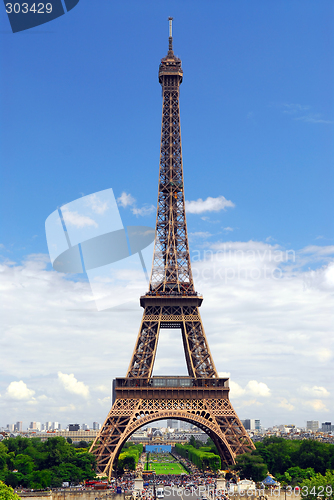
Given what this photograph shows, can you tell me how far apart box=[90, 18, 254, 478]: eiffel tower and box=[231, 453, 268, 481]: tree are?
238cm

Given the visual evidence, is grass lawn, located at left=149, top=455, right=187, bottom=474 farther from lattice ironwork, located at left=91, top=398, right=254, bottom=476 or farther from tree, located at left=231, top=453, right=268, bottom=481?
tree, located at left=231, top=453, right=268, bottom=481

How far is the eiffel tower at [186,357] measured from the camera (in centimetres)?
7444

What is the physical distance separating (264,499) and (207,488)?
17.9 m

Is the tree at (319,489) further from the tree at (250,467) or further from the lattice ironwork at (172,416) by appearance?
the lattice ironwork at (172,416)

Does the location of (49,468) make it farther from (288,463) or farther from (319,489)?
(319,489)

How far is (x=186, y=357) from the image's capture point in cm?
8538

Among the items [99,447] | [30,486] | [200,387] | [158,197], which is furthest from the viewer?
[158,197]

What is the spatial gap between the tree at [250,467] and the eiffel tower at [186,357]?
7.82 feet

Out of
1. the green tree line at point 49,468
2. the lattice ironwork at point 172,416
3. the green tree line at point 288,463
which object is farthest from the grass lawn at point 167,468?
the lattice ironwork at point 172,416

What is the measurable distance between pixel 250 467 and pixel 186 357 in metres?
21.0

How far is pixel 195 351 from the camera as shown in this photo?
8150 centimetres

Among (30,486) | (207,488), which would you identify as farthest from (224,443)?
(30,486)

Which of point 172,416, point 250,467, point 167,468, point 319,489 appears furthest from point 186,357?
point 167,468

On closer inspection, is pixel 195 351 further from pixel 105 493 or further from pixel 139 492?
pixel 105 493
